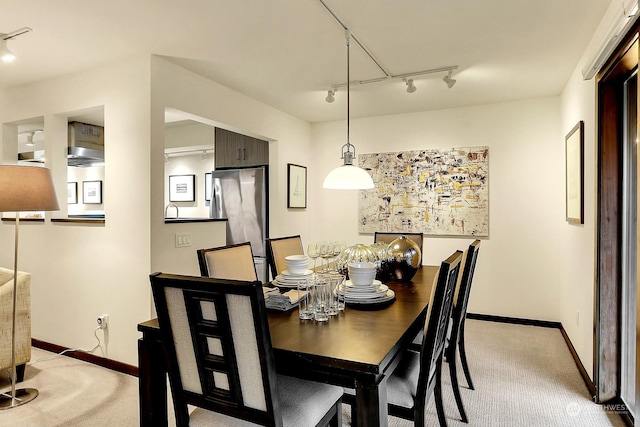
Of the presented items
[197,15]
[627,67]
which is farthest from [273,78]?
[627,67]

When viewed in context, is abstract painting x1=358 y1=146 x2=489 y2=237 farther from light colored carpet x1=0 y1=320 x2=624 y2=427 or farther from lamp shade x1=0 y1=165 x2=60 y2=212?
lamp shade x1=0 y1=165 x2=60 y2=212

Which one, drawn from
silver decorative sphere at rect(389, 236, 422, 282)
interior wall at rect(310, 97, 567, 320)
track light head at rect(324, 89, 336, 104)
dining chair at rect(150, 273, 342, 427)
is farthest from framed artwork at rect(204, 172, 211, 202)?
dining chair at rect(150, 273, 342, 427)

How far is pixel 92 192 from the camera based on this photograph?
6.30 meters

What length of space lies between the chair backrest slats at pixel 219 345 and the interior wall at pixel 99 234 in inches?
62.8

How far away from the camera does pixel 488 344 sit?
3469 mm

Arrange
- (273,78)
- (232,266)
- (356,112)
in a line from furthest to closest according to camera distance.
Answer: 1. (356,112)
2. (273,78)
3. (232,266)

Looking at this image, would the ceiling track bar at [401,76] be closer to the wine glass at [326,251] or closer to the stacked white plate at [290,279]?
the wine glass at [326,251]

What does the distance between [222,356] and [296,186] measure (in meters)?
3.50

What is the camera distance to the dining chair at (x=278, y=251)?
2842 mm

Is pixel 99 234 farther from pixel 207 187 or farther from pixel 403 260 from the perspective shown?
pixel 207 187

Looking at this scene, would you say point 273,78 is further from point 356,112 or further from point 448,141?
point 448,141

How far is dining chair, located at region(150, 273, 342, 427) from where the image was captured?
1.17 meters

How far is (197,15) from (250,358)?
1.97 meters

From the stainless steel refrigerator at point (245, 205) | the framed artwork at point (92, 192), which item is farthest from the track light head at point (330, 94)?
the framed artwork at point (92, 192)
